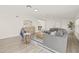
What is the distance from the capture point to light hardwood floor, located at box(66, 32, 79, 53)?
2312 millimetres

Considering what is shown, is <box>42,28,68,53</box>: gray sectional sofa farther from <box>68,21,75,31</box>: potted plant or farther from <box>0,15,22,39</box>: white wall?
<box>0,15,22,39</box>: white wall

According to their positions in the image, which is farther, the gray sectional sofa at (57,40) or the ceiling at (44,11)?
the gray sectional sofa at (57,40)

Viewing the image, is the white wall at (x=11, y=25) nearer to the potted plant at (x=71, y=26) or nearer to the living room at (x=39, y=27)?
the living room at (x=39, y=27)

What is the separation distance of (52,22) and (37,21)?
324mm

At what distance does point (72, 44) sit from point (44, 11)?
0.91m

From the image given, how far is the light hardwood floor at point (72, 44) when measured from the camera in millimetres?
2312

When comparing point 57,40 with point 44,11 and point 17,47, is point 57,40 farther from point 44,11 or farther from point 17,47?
point 17,47

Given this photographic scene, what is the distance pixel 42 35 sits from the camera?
7.94 ft

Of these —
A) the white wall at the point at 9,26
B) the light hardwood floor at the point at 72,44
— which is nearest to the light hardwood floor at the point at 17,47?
the white wall at the point at 9,26

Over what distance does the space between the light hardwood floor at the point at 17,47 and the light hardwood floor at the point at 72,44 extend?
0.46 meters

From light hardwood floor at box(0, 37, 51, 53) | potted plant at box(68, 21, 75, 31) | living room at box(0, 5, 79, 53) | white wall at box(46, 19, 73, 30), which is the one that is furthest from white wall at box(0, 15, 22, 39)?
potted plant at box(68, 21, 75, 31)

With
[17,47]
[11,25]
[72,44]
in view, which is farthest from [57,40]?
[11,25]

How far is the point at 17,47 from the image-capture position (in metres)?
2.34
